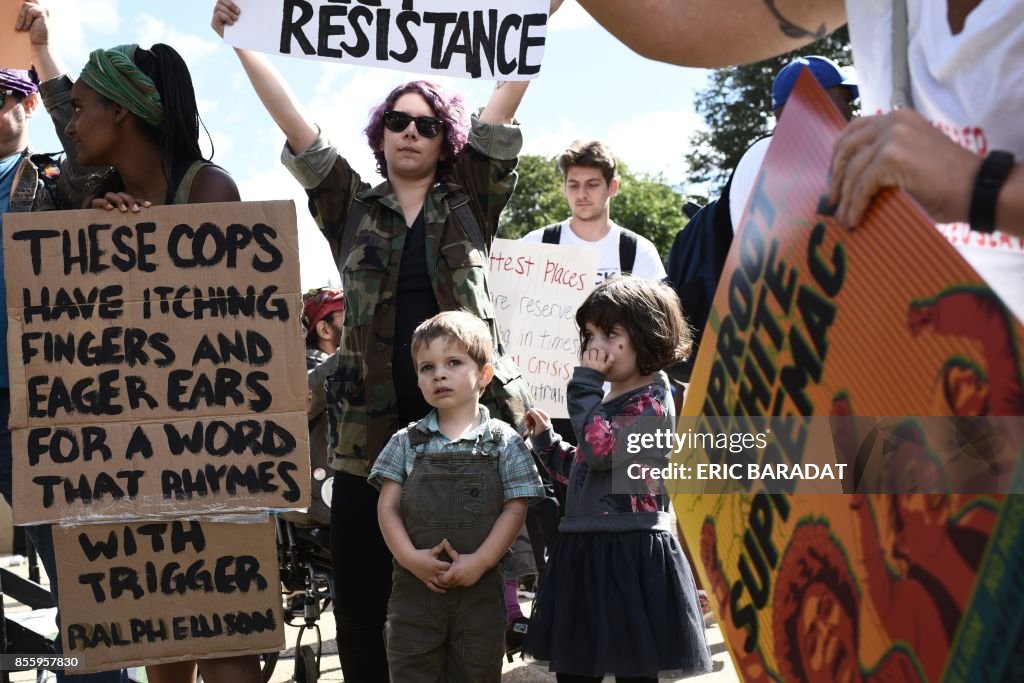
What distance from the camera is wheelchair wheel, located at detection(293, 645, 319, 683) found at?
5156mm

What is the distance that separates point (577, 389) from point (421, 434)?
49 centimetres

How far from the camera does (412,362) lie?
3.68m

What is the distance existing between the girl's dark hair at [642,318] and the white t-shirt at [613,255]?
1882 millimetres

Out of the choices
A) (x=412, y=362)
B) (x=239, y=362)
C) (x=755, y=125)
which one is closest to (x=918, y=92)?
(x=239, y=362)

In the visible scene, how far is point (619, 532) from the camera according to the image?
3.51m

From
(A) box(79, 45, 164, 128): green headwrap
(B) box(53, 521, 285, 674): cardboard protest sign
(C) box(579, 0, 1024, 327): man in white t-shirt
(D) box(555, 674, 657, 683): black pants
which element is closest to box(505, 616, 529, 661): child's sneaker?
(D) box(555, 674, 657, 683): black pants

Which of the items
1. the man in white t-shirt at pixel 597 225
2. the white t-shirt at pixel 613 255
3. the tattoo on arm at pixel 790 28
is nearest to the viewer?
the tattoo on arm at pixel 790 28

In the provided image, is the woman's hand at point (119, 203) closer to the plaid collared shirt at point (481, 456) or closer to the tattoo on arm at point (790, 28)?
the plaid collared shirt at point (481, 456)

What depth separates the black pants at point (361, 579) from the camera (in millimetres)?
3691

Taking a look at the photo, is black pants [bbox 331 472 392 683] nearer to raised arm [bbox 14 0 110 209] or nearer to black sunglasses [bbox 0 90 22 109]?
raised arm [bbox 14 0 110 209]

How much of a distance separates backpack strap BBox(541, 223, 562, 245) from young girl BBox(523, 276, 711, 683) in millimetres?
2250

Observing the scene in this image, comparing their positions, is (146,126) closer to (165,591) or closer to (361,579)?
(165,591)

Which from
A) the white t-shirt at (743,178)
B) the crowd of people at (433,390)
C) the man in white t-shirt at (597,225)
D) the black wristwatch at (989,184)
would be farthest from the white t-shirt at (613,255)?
the black wristwatch at (989,184)

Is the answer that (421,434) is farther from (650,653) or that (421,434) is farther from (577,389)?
(650,653)
